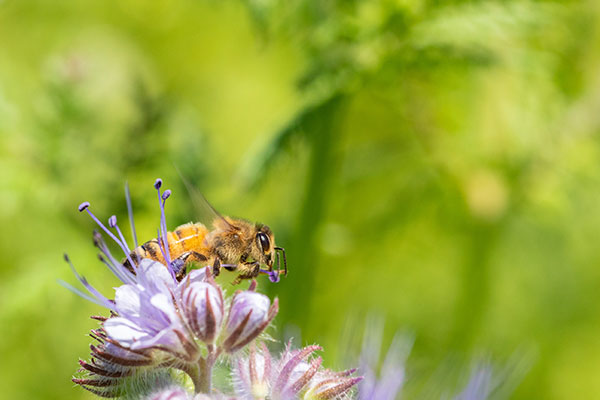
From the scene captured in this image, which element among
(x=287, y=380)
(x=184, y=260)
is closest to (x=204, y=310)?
(x=287, y=380)

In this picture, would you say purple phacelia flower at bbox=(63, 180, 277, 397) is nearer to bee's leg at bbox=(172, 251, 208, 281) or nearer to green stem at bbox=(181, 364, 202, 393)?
green stem at bbox=(181, 364, 202, 393)

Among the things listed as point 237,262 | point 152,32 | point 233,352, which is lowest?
point 233,352

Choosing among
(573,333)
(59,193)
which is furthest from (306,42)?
(573,333)

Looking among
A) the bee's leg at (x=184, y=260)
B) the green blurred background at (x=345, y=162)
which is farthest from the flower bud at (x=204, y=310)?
the green blurred background at (x=345, y=162)

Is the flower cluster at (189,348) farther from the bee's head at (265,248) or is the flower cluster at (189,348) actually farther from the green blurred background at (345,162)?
the green blurred background at (345,162)

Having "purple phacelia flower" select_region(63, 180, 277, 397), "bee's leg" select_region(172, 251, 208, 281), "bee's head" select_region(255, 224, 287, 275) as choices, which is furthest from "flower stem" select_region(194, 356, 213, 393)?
"bee's head" select_region(255, 224, 287, 275)

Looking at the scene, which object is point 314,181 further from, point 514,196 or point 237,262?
point 514,196

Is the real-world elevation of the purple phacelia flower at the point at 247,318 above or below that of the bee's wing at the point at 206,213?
below
